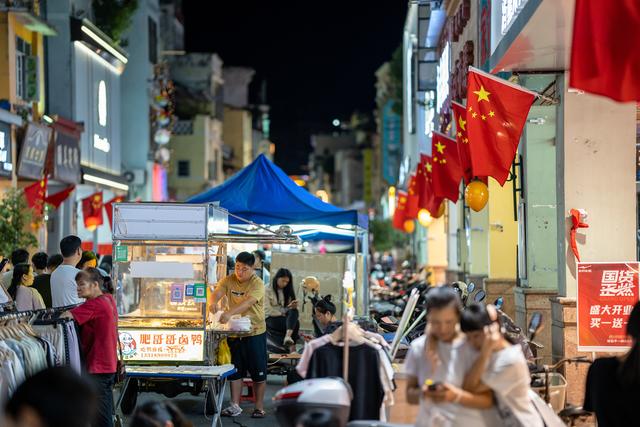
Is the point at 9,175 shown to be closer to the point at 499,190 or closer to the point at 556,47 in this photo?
the point at 499,190

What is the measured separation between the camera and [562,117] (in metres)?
12.9

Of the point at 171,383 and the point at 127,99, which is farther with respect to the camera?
the point at 127,99

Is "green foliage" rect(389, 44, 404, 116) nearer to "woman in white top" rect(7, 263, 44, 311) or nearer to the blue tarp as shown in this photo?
the blue tarp

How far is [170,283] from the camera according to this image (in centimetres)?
1431

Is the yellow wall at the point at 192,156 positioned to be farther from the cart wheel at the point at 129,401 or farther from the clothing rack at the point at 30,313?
the clothing rack at the point at 30,313

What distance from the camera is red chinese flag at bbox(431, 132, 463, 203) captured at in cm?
1930

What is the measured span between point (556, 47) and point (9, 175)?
16.3 metres

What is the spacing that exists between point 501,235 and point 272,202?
4349 millimetres

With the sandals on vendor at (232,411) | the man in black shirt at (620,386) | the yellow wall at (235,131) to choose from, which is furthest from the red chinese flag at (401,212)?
the yellow wall at (235,131)

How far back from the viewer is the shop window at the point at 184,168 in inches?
2608

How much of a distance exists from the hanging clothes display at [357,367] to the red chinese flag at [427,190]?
13825mm

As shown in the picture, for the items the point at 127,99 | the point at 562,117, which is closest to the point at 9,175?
the point at 562,117

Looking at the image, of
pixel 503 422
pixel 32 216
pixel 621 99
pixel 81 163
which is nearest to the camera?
pixel 503 422

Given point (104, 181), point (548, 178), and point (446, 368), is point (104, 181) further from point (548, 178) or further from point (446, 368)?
point (446, 368)
